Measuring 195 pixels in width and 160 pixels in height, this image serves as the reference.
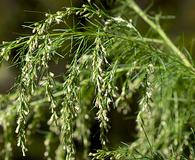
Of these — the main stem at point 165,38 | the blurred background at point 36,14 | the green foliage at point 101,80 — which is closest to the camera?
the green foliage at point 101,80

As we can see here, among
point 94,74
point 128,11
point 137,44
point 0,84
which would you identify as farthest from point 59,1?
point 94,74

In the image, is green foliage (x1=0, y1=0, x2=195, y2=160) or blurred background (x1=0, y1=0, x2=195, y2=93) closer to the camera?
green foliage (x1=0, y1=0, x2=195, y2=160)

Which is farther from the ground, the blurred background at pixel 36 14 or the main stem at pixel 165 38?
the blurred background at pixel 36 14

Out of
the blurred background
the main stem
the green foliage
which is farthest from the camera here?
the blurred background

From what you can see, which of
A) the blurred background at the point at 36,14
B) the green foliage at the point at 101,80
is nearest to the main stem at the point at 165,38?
the green foliage at the point at 101,80

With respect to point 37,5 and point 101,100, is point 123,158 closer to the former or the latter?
point 101,100

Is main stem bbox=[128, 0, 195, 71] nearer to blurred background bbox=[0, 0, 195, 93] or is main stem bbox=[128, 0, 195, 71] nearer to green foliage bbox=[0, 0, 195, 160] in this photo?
green foliage bbox=[0, 0, 195, 160]

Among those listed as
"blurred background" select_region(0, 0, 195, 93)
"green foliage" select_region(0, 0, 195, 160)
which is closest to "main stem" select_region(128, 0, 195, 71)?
"green foliage" select_region(0, 0, 195, 160)

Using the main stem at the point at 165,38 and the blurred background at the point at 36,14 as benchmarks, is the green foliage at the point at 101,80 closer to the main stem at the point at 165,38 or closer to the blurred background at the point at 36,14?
the main stem at the point at 165,38
